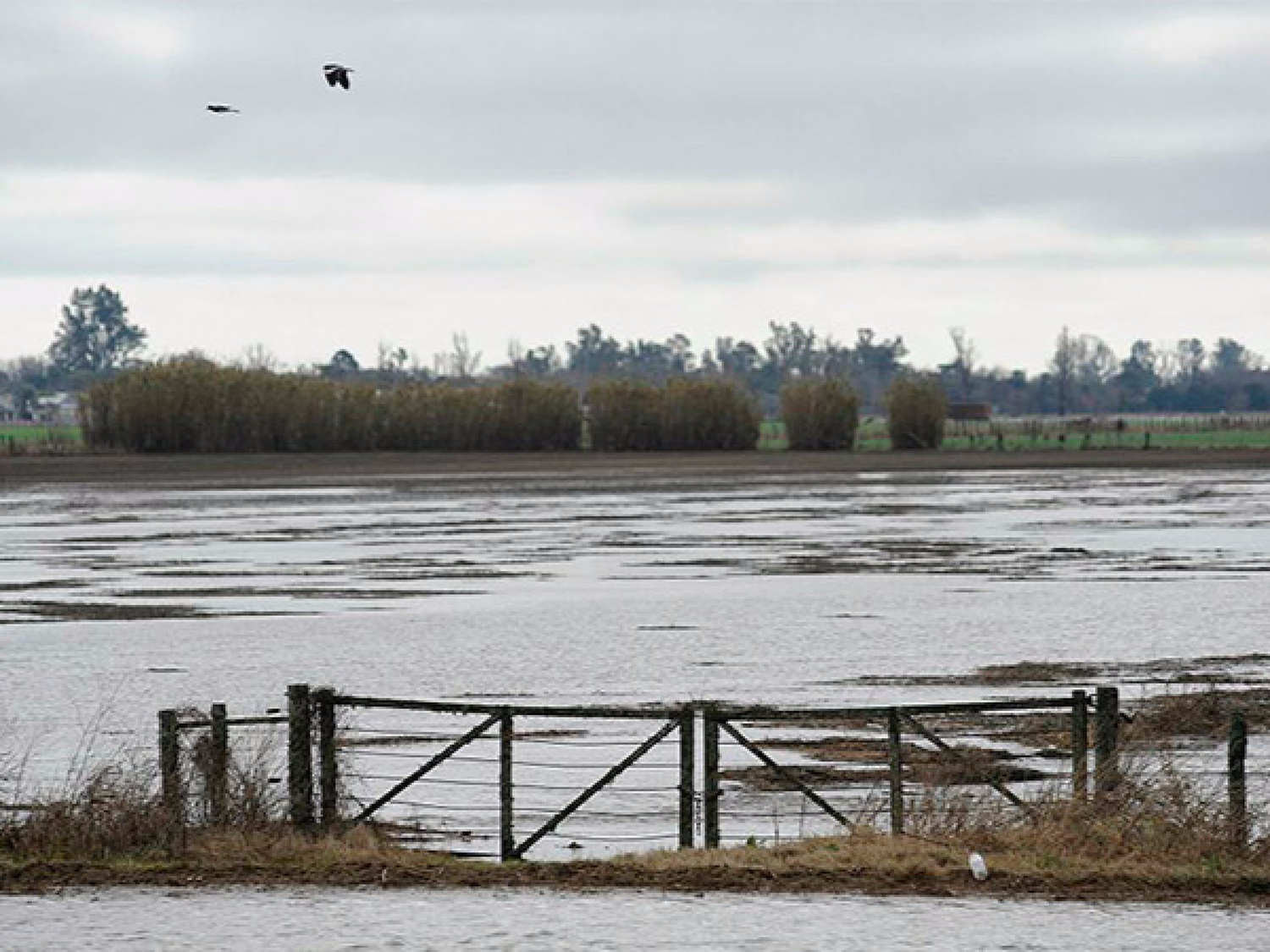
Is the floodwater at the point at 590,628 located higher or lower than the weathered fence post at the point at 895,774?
lower

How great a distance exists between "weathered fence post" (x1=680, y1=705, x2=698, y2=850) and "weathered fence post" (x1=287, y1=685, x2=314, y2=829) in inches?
127

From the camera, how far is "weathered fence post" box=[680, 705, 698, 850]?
62.9 ft

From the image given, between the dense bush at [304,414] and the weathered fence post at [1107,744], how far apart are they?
11731 cm

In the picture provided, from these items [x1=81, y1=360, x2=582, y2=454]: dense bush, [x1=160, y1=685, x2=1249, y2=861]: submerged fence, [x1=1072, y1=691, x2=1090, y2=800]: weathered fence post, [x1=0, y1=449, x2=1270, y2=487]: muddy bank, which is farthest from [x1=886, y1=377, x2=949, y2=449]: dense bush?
[x1=1072, y1=691, x2=1090, y2=800]: weathered fence post

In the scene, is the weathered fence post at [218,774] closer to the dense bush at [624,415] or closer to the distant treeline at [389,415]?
the distant treeline at [389,415]

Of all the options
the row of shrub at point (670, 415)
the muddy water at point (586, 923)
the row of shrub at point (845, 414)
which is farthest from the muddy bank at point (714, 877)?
the row of shrub at point (845, 414)

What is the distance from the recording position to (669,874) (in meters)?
18.1

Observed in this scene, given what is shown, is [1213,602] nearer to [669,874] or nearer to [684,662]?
[684,662]

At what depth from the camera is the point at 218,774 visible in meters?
19.9

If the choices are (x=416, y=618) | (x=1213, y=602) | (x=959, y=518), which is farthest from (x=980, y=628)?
(x=959, y=518)

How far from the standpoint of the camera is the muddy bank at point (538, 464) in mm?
111500

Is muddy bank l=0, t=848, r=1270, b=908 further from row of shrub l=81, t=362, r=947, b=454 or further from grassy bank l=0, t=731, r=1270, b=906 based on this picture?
row of shrub l=81, t=362, r=947, b=454

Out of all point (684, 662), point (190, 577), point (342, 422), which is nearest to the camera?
point (684, 662)

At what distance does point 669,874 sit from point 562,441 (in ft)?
420
